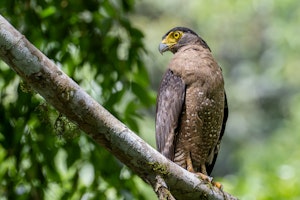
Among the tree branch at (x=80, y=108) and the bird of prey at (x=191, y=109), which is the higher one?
the bird of prey at (x=191, y=109)

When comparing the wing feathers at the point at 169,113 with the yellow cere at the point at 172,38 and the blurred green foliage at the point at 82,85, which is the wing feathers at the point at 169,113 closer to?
the blurred green foliage at the point at 82,85

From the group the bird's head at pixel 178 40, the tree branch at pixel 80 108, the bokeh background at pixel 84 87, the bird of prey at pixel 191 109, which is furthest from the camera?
the bird's head at pixel 178 40

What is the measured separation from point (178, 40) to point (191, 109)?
618 mm

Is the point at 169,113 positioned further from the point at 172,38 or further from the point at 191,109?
the point at 172,38

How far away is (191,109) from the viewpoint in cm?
491

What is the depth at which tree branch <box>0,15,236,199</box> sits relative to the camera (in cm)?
329

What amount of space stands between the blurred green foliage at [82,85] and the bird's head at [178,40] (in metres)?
0.39

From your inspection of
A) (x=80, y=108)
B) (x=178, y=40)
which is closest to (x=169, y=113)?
(x=178, y=40)

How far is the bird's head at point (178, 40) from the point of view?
523 cm

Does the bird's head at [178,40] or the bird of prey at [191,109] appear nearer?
the bird of prey at [191,109]

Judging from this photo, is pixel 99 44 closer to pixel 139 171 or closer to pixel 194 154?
pixel 194 154

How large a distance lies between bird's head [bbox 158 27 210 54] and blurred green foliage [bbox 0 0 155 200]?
39 cm

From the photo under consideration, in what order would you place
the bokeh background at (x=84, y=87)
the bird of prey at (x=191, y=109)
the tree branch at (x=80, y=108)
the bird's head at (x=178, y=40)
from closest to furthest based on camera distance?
the tree branch at (x=80, y=108), the bokeh background at (x=84, y=87), the bird of prey at (x=191, y=109), the bird's head at (x=178, y=40)

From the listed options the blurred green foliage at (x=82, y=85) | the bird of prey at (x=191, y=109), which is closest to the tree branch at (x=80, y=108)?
the blurred green foliage at (x=82, y=85)
